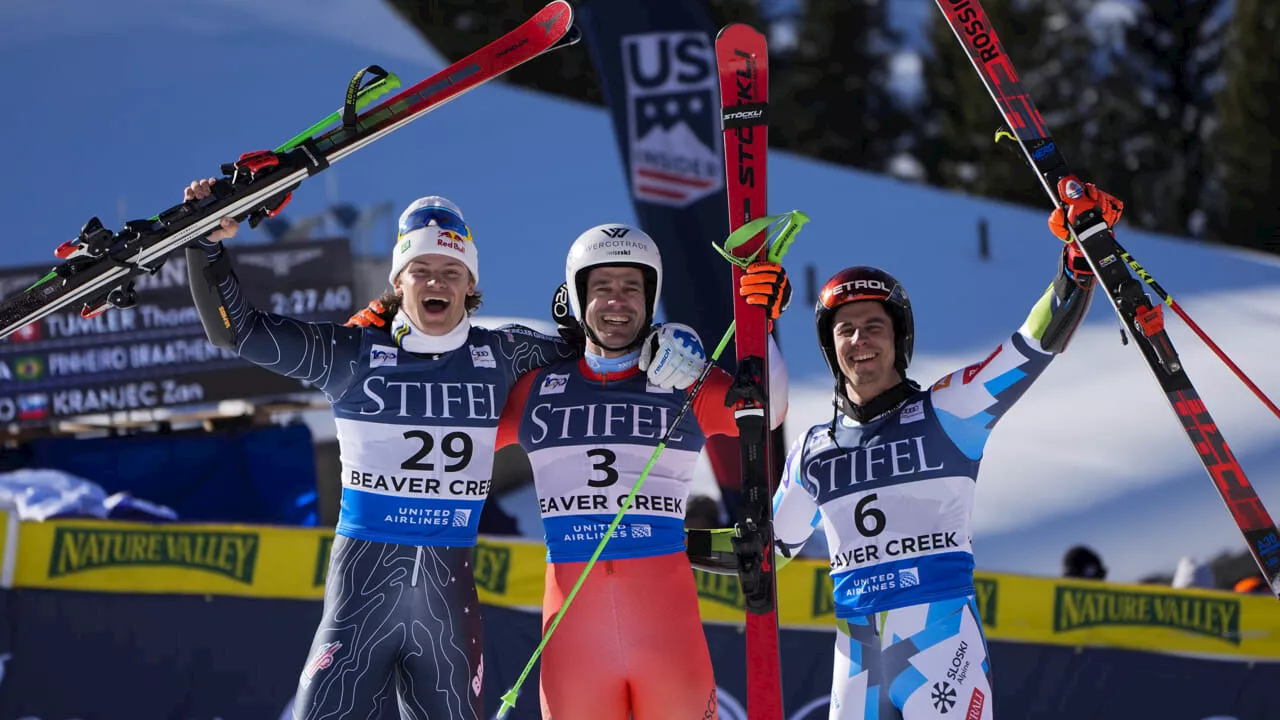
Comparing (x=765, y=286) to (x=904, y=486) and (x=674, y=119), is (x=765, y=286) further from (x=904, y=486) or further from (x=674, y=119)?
(x=674, y=119)

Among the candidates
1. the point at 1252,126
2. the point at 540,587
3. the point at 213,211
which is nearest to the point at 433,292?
the point at 213,211

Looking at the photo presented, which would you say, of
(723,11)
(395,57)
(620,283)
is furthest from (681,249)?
(723,11)

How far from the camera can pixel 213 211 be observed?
431cm

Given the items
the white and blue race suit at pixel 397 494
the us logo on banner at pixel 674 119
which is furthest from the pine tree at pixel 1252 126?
the white and blue race suit at pixel 397 494

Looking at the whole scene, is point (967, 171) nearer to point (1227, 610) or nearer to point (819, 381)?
point (819, 381)

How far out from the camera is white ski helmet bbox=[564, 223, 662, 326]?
14.2ft

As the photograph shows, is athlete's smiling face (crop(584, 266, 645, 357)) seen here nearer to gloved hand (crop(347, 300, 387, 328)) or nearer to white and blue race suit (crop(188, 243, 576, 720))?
white and blue race suit (crop(188, 243, 576, 720))

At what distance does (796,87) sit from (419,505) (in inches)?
1201

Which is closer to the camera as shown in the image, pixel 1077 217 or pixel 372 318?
pixel 1077 217

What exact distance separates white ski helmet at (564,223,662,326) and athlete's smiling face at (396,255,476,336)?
348 millimetres

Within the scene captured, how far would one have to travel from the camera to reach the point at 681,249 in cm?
866

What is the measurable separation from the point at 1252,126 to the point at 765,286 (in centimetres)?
2837

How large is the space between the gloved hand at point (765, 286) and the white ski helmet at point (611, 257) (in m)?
0.27

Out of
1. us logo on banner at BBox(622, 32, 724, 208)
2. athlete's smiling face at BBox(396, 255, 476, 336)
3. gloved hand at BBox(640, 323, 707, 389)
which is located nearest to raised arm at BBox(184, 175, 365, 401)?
Result: athlete's smiling face at BBox(396, 255, 476, 336)
